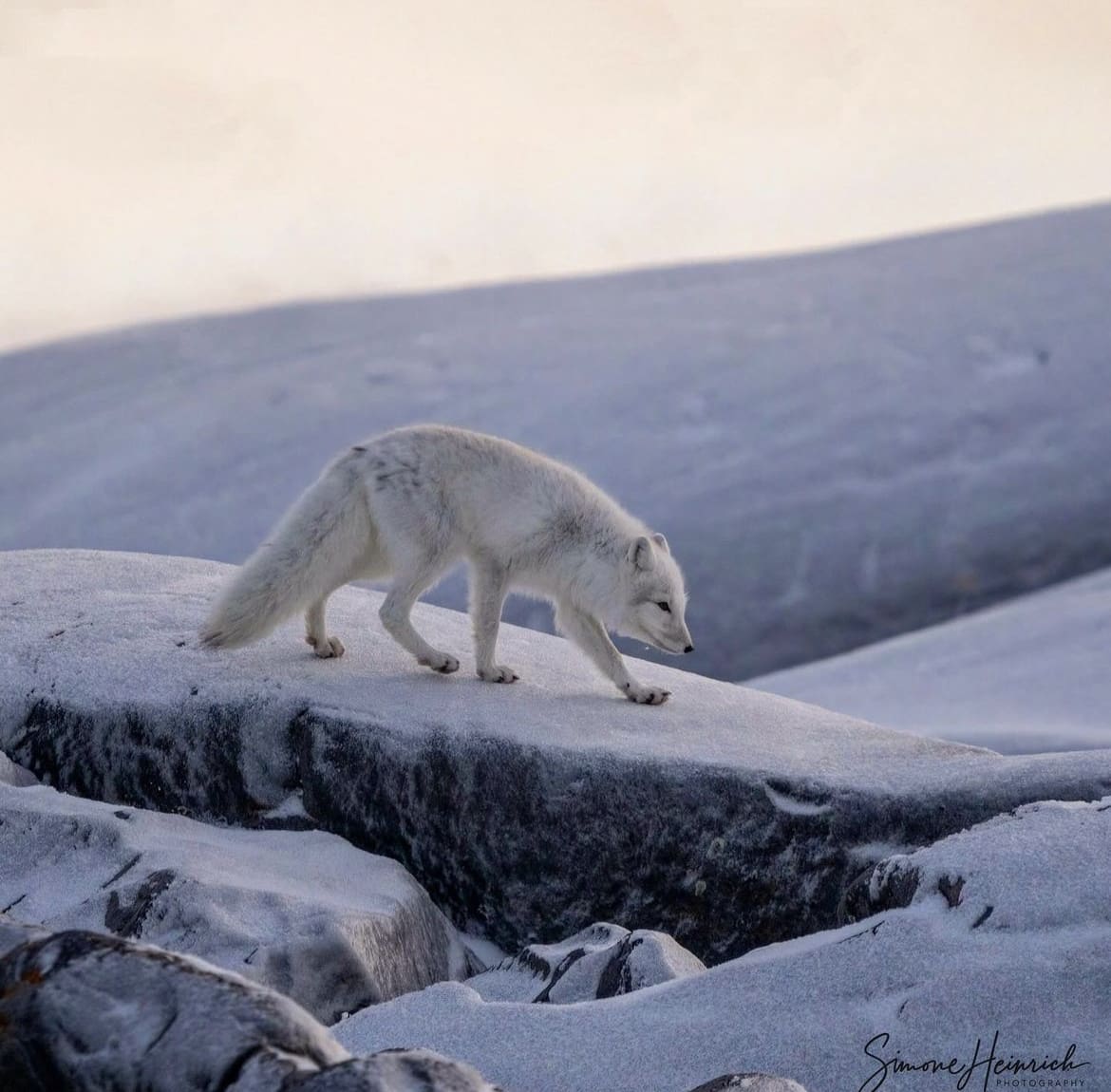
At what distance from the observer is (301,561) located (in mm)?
3857

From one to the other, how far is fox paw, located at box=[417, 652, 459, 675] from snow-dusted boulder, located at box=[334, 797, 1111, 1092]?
64.3 inches

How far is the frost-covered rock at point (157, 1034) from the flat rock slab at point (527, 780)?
194 centimetres

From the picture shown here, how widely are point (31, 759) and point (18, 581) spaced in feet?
3.65

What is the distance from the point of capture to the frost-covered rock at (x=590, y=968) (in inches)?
107

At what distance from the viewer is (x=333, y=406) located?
11.0 m

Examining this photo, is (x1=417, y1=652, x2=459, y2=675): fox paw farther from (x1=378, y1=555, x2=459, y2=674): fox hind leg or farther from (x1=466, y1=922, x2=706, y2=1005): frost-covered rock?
(x1=466, y1=922, x2=706, y2=1005): frost-covered rock

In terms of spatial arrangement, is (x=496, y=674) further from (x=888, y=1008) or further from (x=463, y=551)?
(x=888, y=1008)

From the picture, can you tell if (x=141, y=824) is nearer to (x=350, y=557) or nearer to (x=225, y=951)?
(x=225, y=951)

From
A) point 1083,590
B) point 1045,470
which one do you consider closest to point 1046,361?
point 1045,470

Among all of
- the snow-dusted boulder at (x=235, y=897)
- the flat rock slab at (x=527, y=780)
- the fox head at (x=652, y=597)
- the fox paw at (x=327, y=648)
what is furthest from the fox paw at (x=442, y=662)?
the snow-dusted boulder at (x=235, y=897)

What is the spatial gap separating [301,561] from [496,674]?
64 cm

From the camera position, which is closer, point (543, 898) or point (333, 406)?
point (543, 898)

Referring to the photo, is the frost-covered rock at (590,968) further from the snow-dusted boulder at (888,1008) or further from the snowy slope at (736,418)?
the snowy slope at (736,418)

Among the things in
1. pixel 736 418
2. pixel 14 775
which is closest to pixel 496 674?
pixel 14 775
